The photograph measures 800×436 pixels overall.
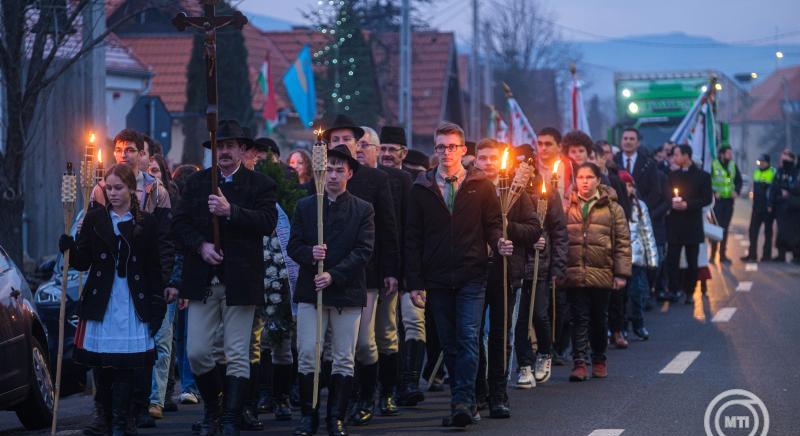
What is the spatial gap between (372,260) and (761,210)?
63.2ft

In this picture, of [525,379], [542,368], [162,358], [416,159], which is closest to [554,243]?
[542,368]

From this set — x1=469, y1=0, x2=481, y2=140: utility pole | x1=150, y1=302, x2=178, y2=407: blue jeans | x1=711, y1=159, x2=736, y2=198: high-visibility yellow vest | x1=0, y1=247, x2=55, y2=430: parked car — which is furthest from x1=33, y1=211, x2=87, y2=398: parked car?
x1=469, y1=0, x2=481, y2=140: utility pole

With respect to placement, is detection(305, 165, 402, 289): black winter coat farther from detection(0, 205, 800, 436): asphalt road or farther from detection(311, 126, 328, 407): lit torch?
detection(0, 205, 800, 436): asphalt road

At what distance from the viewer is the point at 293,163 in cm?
1441

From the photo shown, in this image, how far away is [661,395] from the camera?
38.0ft

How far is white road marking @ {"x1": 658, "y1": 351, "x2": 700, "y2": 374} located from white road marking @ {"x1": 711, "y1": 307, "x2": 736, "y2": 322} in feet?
11.1

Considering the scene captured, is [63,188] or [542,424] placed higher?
[63,188]

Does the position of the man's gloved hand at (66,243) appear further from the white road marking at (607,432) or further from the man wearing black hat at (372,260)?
the white road marking at (607,432)

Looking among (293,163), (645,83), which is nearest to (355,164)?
(293,163)

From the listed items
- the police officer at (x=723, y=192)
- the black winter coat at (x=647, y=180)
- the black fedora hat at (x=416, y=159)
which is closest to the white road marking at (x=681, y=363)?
the black fedora hat at (x=416, y=159)

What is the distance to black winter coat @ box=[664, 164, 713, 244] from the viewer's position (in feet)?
65.9

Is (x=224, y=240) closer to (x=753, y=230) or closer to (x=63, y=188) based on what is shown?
(x=63, y=188)

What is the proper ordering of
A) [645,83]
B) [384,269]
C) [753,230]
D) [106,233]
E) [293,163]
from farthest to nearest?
[645,83]
[753,230]
[293,163]
[384,269]
[106,233]

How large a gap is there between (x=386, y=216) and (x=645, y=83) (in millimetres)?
26275
